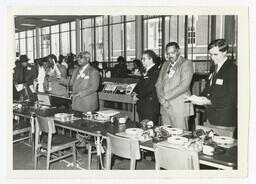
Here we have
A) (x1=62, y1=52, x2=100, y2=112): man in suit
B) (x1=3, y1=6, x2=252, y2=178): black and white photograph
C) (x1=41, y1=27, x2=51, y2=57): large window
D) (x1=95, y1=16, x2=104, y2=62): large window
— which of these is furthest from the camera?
(x1=41, y1=27, x2=51, y2=57): large window

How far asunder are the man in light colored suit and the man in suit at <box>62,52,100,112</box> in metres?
0.95

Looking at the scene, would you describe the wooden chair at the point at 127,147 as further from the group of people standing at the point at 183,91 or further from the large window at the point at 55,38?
the large window at the point at 55,38

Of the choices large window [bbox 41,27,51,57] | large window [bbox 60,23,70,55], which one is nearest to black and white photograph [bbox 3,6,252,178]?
large window [bbox 60,23,70,55]

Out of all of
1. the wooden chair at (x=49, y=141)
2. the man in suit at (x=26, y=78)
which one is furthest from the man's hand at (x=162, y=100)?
the man in suit at (x=26, y=78)

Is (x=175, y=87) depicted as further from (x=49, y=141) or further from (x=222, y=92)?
(x=49, y=141)

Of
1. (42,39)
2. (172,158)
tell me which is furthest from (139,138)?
(42,39)

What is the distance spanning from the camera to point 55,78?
16.6 ft

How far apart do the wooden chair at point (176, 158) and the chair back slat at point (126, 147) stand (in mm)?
232

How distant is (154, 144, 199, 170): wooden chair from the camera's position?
200cm

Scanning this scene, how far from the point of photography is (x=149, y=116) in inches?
138

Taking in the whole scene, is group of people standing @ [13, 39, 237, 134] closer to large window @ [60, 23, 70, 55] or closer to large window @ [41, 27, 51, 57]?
large window @ [60, 23, 70, 55]

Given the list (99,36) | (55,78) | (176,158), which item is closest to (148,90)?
(176,158)
